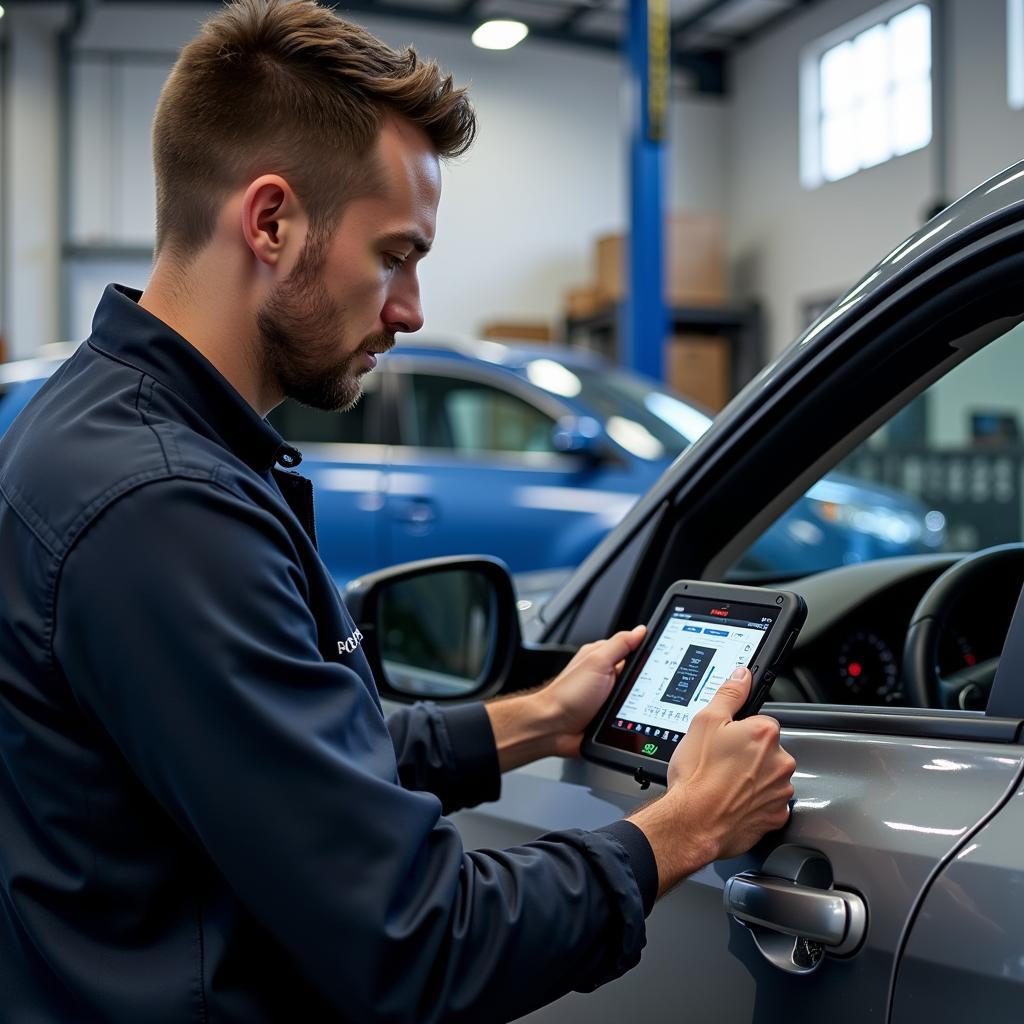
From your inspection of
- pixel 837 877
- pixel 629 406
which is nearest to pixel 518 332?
pixel 629 406

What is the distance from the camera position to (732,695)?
1173 mm

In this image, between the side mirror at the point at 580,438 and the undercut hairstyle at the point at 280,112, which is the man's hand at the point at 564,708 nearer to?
the undercut hairstyle at the point at 280,112

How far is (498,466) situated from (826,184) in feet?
28.9

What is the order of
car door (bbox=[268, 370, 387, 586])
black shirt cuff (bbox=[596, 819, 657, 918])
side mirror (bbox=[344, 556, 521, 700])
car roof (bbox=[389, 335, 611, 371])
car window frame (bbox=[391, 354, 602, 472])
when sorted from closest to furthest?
black shirt cuff (bbox=[596, 819, 657, 918]), side mirror (bbox=[344, 556, 521, 700]), car door (bbox=[268, 370, 387, 586]), car window frame (bbox=[391, 354, 602, 472]), car roof (bbox=[389, 335, 611, 371])

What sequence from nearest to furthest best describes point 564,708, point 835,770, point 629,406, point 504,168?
point 835,770 < point 564,708 < point 629,406 < point 504,168

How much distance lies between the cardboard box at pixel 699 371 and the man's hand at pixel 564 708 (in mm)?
11092

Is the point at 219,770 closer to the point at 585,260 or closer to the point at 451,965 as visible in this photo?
the point at 451,965

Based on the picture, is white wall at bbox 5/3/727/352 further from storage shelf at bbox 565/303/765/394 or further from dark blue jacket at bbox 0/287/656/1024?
dark blue jacket at bbox 0/287/656/1024

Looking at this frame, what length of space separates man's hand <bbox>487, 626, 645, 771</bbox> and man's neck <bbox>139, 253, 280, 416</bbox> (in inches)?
20.9

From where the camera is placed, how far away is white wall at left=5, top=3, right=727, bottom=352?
1296cm

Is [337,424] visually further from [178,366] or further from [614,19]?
[614,19]

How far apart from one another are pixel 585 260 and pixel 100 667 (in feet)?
45.0

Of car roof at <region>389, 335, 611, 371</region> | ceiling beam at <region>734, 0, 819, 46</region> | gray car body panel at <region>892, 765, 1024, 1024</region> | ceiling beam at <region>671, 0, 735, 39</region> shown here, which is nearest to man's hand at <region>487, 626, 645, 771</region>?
gray car body panel at <region>892, 765, 1024, 1024</region>

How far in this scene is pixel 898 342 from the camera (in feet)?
4.31
